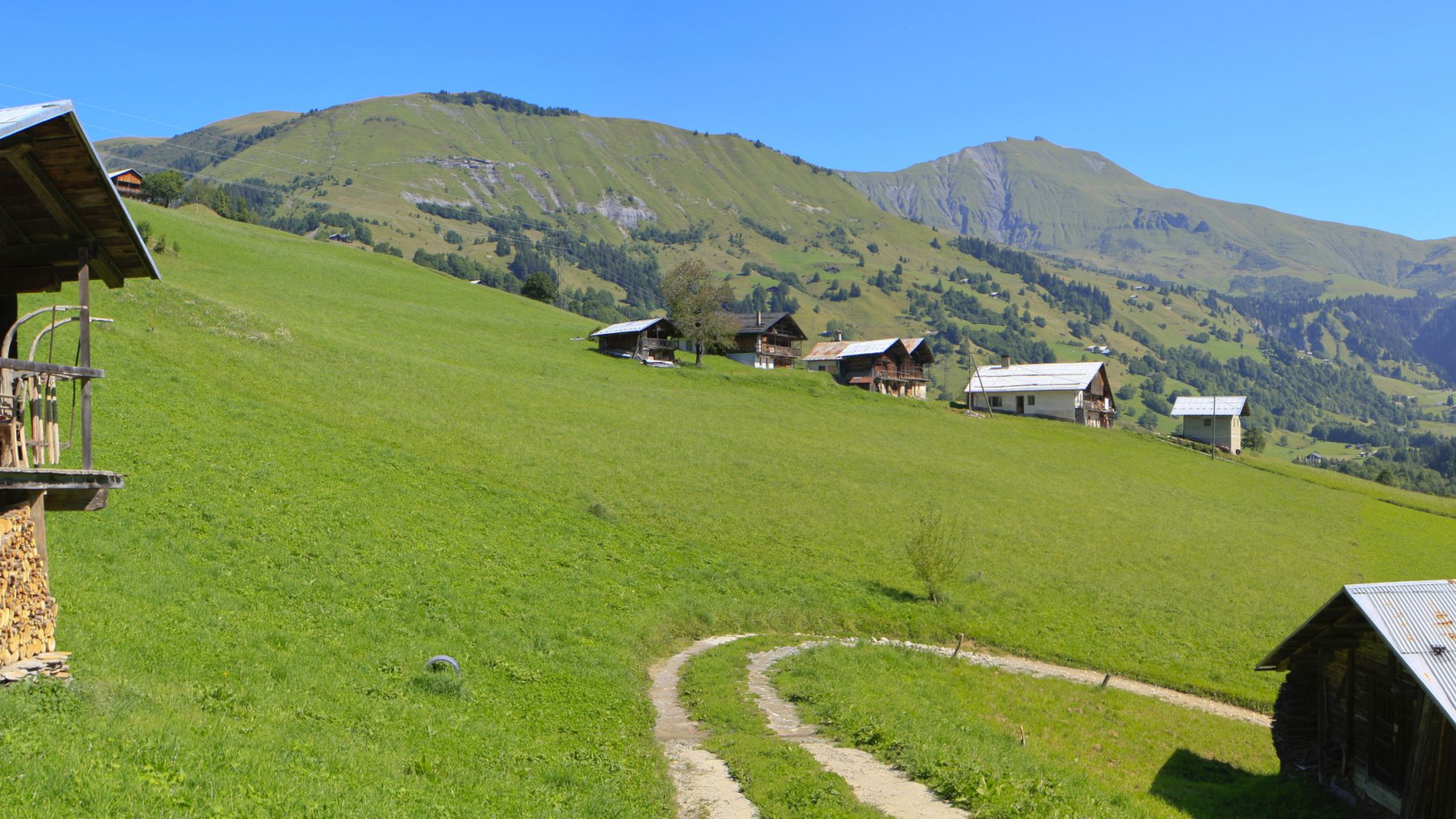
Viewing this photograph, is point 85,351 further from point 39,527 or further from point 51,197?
point 39,527

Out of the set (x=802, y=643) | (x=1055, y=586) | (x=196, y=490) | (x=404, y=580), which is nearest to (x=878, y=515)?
(x=1055, y=586)

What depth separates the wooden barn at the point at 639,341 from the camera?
98.1m

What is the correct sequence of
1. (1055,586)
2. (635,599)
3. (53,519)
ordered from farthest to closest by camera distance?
(1055,586)
(635,599)
(53,519)

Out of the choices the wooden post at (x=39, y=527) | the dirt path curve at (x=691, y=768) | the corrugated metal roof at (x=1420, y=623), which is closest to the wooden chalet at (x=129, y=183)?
the dirt path curve at (x=691, y=768)

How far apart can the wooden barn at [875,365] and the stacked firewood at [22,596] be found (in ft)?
335

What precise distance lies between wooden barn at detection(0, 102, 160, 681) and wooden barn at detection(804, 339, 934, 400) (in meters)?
100

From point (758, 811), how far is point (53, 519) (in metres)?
18.3

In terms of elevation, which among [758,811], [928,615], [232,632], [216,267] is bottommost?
[928,615]

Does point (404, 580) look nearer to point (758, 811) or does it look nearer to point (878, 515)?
point (758, 811)

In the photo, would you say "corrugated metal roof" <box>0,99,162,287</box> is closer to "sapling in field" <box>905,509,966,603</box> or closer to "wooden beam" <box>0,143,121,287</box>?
"wooden beam" <box>0,143,121,287</box>

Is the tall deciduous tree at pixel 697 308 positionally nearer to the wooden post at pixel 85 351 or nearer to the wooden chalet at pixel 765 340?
the wooden chalet at pixel 765 340

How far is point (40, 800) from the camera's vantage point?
31.9ft

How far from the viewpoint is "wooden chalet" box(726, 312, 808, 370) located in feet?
384

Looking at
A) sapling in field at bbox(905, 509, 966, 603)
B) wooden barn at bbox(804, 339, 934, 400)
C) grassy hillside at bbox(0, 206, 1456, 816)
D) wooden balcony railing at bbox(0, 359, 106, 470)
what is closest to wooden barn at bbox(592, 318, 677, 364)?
grassy hillside at bbox(0, 206, 1456, 816)
